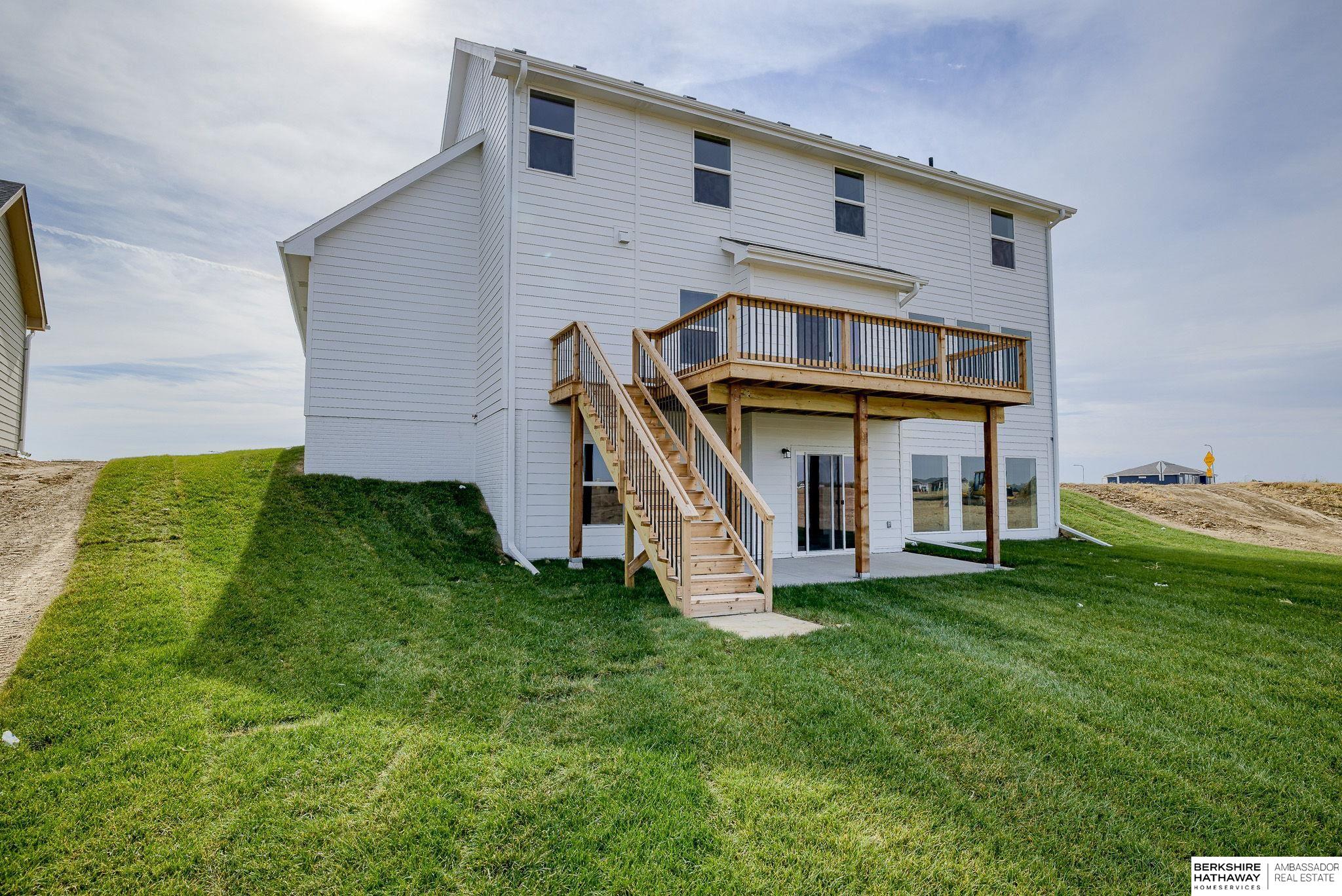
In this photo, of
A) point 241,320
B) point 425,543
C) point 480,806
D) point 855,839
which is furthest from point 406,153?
point 855,839

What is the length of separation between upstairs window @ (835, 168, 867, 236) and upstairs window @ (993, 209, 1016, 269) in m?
4.24

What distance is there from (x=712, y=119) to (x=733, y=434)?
6.47 metres

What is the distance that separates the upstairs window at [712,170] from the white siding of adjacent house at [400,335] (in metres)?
4.50

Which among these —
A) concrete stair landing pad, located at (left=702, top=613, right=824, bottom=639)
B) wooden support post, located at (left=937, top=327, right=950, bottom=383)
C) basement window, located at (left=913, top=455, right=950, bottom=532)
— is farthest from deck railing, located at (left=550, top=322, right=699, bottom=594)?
basement window, located at (left=913, top=455, right=950, bottom=532)

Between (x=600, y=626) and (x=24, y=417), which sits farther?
(x=24, y=417)

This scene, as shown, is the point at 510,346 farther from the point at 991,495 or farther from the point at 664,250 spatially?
the point at 991,495

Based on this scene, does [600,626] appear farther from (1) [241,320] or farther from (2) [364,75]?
(1) [241,320]

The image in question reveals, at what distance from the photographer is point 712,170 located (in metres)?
11.5

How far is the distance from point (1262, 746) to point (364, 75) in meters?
14.9

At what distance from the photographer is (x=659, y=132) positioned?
36.2 feet

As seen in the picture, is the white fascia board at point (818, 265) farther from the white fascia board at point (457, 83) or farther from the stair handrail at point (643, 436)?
the white fascia board at point (457, 83)

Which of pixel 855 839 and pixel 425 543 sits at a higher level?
pixel 425 543

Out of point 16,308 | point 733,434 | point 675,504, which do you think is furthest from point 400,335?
point 16,308

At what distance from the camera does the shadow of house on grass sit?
4.40 metres
